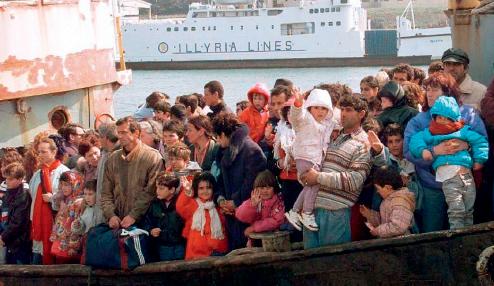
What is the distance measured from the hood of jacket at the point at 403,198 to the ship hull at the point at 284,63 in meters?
65.2

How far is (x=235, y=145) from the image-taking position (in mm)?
7191

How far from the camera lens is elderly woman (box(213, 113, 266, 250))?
7.16m

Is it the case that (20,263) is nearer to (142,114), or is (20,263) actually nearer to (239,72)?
(142,114)

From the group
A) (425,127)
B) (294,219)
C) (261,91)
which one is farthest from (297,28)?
(294,219)

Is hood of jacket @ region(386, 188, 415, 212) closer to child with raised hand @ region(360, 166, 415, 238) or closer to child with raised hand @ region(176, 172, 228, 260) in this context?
child with raised hand @ region(360, 166, 415, 238)

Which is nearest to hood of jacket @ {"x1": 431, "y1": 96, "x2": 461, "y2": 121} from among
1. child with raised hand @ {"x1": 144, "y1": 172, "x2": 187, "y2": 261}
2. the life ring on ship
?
child with raised hand @ {"x1": 144, "y1": 172, "x2": 187, "y2": 261}

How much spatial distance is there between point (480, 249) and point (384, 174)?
34.0 inches

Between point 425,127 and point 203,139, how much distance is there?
2.01 meters

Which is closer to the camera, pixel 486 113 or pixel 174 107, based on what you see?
pixel 486 113

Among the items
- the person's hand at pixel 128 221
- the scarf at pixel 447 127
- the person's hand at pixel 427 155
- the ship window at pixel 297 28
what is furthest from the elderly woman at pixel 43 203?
the ship window at pixel 297 28

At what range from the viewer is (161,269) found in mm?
7113

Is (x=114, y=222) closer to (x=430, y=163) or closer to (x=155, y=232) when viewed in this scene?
(x=155, y=232)

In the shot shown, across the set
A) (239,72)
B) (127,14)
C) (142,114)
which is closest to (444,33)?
(239,72)

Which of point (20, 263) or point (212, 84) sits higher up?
point (212, 84)
